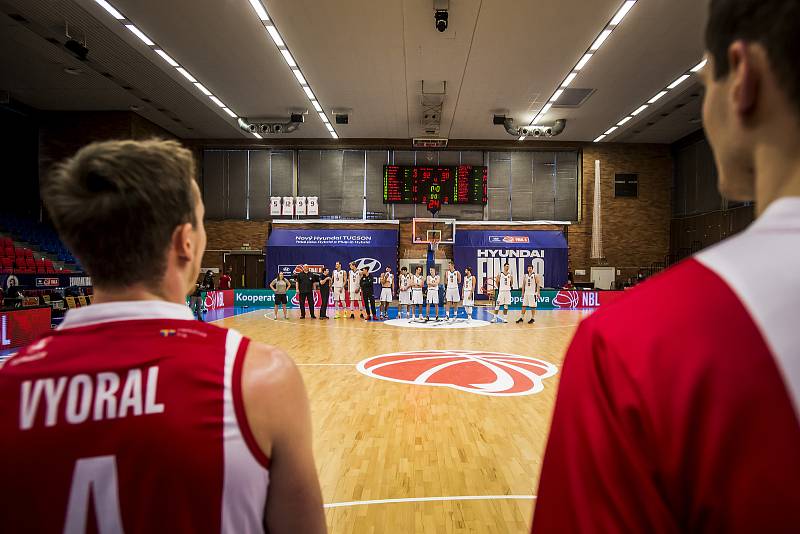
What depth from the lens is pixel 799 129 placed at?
0.64 metres

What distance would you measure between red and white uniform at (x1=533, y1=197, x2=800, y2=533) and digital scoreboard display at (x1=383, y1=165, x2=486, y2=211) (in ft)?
67.9

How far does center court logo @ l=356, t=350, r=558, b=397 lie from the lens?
267 inches

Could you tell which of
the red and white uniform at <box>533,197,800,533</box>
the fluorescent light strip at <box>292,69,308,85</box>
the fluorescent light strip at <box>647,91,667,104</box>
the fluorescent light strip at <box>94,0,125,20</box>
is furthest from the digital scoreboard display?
the red and white uniform at <box>533,197,800,533</box>

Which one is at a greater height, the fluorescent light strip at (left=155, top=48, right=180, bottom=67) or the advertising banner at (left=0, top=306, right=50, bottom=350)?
the fluorescent light strip at (left=155, top=48, right=180, bottom=67)

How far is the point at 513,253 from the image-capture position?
21578 millimetres

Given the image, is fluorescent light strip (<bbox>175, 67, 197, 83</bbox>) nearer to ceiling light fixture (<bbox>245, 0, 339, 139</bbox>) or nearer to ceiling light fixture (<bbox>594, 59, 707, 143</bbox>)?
ceiling light fixture (<bbox>245, 0, 339, 139</bbox>)

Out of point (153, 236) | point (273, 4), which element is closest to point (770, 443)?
point (153, 236)

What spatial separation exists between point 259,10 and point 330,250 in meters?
11.5

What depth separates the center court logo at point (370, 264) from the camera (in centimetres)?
2152

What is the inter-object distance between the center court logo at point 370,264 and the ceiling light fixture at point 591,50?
29.0 ft

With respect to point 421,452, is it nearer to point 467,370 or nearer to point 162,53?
point 467,370

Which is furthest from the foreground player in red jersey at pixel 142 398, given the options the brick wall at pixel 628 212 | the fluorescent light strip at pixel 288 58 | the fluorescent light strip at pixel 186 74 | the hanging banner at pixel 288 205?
the brick wall at pixel 628 212

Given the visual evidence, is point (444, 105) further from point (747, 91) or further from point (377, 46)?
point (747, 91)

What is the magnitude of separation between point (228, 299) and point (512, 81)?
1297cm
